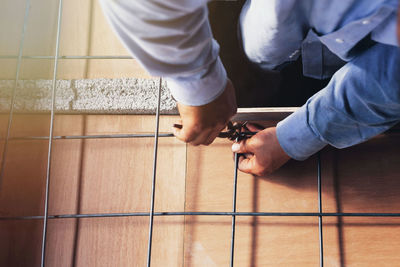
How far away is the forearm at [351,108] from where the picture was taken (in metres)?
0.58

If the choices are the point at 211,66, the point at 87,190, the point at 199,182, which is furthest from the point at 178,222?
the point at 211,66

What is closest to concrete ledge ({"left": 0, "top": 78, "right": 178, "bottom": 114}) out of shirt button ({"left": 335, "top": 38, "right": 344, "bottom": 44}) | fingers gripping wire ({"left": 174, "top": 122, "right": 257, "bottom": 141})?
fingers gripping wire ({"left": 174, "top": 122, "right": 257, "bottom": 141})

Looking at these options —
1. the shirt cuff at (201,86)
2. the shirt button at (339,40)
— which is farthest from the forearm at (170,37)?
the shirt button at (339,40)

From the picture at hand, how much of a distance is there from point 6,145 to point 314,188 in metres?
0.74

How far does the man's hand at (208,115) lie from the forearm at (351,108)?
0.52 ft

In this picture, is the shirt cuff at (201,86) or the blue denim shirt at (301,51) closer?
the blue denim shirt at (301,51)

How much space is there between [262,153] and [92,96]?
45 cm

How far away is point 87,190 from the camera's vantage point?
83cm

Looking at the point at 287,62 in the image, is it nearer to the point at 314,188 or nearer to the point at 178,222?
the point at 314,188

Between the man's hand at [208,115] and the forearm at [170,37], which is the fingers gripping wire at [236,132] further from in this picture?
the forearm at [170,37]

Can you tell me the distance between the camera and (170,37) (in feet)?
1.32

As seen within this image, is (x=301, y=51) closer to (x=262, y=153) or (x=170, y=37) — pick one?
(x=262, y=153)

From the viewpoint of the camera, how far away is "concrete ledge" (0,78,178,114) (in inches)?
34.0

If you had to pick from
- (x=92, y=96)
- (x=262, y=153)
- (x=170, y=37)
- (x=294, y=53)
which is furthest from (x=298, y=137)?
(x=92, y=96)
